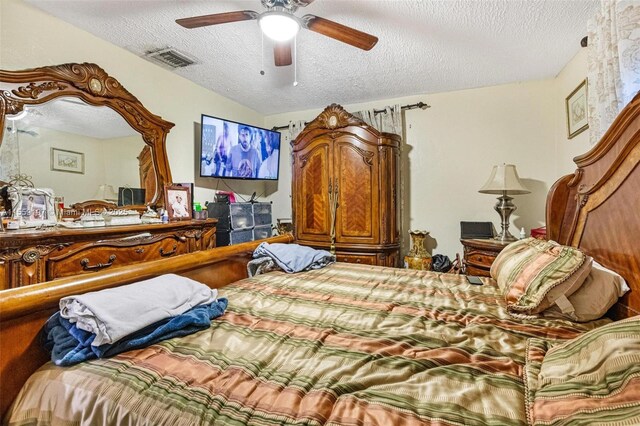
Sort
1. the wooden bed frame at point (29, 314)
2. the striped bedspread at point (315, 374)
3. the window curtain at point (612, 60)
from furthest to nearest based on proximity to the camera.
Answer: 1. the window curtain at point (612, 60)
2. the wooden bed frame at point (29, 314)
3. the striped bedspread at point (315, 374)

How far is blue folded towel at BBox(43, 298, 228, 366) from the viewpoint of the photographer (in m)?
0.89

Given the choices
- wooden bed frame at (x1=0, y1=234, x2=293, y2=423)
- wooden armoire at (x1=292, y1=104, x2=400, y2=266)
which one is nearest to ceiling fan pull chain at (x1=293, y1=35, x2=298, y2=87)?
wooden armoire at (x1=292, y1=104, x2=400, y2=266)

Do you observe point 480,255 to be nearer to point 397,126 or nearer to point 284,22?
point 397,126

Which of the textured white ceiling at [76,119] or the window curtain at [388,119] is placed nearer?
the textured white ceiling at [76,119]

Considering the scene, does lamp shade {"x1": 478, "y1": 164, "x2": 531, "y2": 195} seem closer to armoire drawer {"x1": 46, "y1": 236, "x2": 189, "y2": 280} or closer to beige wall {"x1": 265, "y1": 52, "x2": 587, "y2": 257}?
beige wall {"x1": 265, "y1": 52, "x2": 587, "y2": 257}

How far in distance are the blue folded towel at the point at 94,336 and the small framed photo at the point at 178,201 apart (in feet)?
6.11

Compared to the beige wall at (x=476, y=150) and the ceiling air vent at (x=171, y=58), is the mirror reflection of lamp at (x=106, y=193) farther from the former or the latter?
the beige wall at (x=476, y=150)

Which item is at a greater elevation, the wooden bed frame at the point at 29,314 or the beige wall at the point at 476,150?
the beige wall at the point at 476,150

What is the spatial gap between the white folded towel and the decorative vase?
2517 mm

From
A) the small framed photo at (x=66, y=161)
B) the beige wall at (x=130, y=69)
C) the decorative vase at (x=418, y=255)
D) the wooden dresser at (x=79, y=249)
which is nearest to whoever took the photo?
the wooden dresser at (x=79, y=249)

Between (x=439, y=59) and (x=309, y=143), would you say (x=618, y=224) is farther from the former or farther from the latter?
(x=309, y=143)

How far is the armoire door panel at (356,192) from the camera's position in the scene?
3203 millimetres

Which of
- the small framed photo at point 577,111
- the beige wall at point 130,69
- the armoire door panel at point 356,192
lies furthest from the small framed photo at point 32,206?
the small framed photo at point 577,111

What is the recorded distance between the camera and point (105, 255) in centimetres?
203
